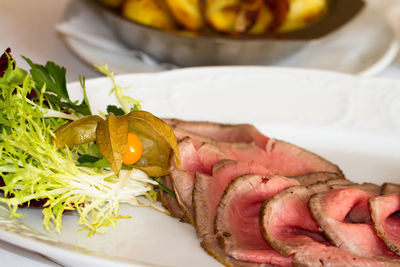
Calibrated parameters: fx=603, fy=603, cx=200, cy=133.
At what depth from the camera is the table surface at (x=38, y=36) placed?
2.48 metres

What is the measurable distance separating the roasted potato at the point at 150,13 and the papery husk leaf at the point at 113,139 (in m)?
0.86

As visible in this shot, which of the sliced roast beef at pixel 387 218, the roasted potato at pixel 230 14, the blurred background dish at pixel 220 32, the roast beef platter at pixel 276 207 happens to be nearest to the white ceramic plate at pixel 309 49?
the blurred background dish at pixel 220 32

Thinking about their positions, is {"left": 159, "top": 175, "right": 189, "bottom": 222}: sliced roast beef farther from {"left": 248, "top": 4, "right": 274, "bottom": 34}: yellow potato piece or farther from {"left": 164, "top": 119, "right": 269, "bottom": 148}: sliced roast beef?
{"left": 248, "top": 4, "right": 274, "bottom": 34}: yellow potato piece

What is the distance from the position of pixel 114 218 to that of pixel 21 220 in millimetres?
221

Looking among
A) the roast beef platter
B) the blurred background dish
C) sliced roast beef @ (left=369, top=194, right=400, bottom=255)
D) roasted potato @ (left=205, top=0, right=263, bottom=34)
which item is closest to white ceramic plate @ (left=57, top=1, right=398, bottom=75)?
the blurred background dish

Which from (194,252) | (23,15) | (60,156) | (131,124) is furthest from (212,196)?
(23,15)

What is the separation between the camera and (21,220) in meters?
1.44

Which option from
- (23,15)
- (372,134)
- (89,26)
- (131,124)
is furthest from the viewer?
(23,15)

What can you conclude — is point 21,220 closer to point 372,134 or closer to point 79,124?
point 79,124

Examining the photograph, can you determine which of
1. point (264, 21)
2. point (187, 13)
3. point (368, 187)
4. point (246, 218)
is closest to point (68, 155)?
point (246, 218)

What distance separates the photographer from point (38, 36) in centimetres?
264

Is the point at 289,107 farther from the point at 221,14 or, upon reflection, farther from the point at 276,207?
the point at 276,207

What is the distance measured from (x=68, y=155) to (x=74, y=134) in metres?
0.06

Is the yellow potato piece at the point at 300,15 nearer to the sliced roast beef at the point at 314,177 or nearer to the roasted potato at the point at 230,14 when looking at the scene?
the roasted potato at the point at 230,14
